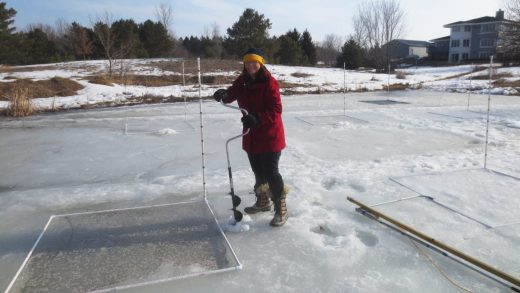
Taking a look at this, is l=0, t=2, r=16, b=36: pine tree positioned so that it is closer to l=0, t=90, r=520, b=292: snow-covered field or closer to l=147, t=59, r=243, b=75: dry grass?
l=147, t=59, r=243, b=75: dry grass

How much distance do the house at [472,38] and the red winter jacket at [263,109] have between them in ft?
166

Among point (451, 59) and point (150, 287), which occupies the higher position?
A: point (451, 59)

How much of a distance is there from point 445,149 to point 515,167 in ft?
3.68

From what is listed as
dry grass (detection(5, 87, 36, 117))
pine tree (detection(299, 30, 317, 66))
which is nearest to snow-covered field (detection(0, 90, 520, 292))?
dry grass (detection(5, 87, 36, 117))

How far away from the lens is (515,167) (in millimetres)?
4676

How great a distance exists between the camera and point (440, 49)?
179ft

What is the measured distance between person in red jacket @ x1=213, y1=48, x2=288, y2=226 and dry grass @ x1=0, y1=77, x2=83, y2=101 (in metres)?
13.8

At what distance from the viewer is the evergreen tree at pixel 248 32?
110 feet

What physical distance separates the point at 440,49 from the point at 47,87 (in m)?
52.2

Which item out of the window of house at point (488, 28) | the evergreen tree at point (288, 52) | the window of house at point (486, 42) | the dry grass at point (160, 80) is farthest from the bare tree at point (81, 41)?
the window of house at point (488, 28)

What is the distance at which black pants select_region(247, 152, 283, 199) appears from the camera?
10.00 ft

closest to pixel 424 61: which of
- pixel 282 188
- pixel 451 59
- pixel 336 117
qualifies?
pixel 451 59

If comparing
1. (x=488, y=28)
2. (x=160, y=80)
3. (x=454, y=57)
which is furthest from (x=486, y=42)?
(x=160, y=80)

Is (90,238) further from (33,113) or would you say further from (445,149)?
(33,113)
